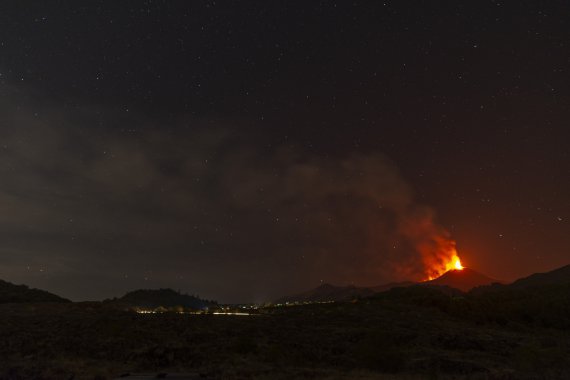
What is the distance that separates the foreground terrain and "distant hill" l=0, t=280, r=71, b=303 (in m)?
20.4

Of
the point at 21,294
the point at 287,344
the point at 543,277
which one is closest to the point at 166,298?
the point at 21,294

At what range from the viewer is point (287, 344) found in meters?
41.9

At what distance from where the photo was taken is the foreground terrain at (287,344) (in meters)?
31.1

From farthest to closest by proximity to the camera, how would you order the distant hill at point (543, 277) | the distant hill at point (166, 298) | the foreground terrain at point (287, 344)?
1. the distant hill at point (543, 277)
2. the distant hill at point (166, 298)
3. the foreground terrain at point (287, 344)

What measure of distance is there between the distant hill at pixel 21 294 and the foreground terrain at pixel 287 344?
804 inches

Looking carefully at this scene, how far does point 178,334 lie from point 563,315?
185 feet

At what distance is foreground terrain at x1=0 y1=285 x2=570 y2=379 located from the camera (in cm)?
3108

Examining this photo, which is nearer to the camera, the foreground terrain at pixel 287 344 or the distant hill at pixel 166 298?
the foreground terrain at pixel 287 344

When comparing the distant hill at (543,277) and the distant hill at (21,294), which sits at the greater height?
the distant hill at (543,277)

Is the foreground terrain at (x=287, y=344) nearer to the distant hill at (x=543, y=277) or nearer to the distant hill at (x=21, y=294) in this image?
the distant hill at (x=21, y=294)

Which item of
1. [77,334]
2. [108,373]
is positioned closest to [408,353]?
[108,373]

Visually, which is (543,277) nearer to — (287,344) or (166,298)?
(166,298)

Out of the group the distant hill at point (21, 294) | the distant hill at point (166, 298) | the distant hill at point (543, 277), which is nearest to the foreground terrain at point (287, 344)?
the distant hill at point (21, 294)

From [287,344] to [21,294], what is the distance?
6393 cm
